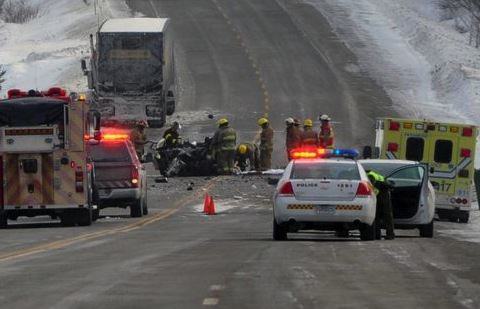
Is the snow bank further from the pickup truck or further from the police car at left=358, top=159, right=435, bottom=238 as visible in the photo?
the police car at left=358, top=159, right=435, bottom=238

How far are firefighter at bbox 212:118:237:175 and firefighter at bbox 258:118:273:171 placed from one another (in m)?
0.85

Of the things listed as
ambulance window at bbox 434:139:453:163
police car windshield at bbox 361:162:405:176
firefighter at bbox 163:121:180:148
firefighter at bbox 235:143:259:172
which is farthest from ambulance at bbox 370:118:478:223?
firefighter at bbox 163:121:180:148

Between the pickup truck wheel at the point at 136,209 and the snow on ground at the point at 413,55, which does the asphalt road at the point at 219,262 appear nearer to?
the pickup truck wheel at the point at 136,209

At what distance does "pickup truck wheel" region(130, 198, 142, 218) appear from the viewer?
2884cm

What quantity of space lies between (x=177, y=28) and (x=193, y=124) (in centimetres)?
1680

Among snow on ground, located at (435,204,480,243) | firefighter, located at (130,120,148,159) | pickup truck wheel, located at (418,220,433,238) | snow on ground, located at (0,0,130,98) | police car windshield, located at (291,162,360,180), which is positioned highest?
snow on ground, located at (0,0,130,98)

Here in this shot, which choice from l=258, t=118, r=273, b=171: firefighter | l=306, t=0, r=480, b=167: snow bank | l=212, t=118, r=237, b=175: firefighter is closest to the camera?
l=212, t=118, r=237, b=175: firefighter

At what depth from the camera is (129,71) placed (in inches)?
2028

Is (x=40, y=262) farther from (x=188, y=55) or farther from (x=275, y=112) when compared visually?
(x=188, y=55)

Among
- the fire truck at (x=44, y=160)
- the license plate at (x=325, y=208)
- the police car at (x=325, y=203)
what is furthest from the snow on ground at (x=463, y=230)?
the fire truck at (x=44, y=160)

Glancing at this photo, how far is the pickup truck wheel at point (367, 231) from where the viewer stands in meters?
21.7

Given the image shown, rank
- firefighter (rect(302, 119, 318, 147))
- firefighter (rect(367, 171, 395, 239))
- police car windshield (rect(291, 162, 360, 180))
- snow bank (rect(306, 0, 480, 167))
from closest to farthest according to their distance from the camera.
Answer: police car windshield (rect(291, 162, 360, 180))
firefighter (rect(367, 171, 395, 239))
firefighter (rect(302, 119, 318, 147))
snow bank (rect(306, 0, 480, 167))

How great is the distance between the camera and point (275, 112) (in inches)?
2184

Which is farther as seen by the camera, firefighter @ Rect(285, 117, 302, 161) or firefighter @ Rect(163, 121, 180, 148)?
firefighter @ Rect(163, 121, 180, 148)
